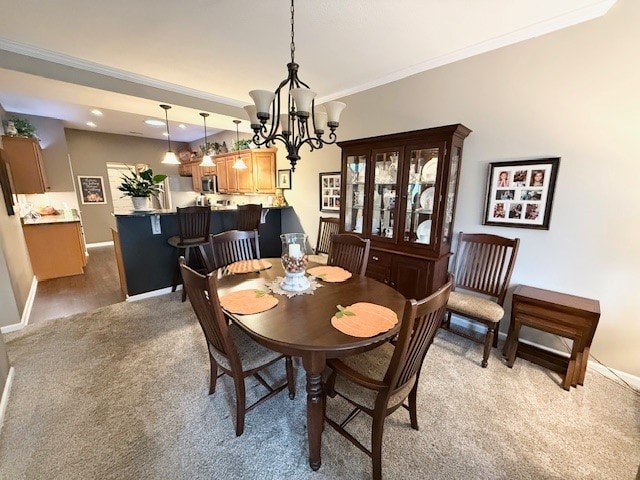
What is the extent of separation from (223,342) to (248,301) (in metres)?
0.27

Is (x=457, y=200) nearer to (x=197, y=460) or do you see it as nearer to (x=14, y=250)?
(x=197, y=460)

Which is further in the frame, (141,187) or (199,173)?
(199,173)

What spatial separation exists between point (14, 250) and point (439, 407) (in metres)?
4.62

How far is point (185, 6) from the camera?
1.80m

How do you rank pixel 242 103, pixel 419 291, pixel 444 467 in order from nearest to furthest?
pixel 444 467 → pixel 419 291 → pixel 242 103

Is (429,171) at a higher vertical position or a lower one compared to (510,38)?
lower

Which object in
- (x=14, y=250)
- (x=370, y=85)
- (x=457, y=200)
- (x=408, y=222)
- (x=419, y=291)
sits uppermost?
(x=370, y=85)

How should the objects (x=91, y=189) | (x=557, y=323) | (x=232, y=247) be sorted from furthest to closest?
(x=91, y=189) < (x=232, y=247) < (x=557, y=323)

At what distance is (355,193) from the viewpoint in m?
3.05

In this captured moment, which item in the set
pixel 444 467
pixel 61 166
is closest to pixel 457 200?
pixel 444 467

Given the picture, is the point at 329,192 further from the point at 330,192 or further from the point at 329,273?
the point at 329,273

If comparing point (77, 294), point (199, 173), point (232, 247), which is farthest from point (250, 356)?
point (199, 173)

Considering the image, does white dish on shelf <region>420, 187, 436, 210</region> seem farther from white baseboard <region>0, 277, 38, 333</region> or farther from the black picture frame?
white baseboard <region>0, 277, 38, 333</region>

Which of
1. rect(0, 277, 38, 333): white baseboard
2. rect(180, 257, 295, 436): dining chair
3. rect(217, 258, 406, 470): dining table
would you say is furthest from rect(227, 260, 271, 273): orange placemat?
rect(0, 277, 38, 333): white baseboard
